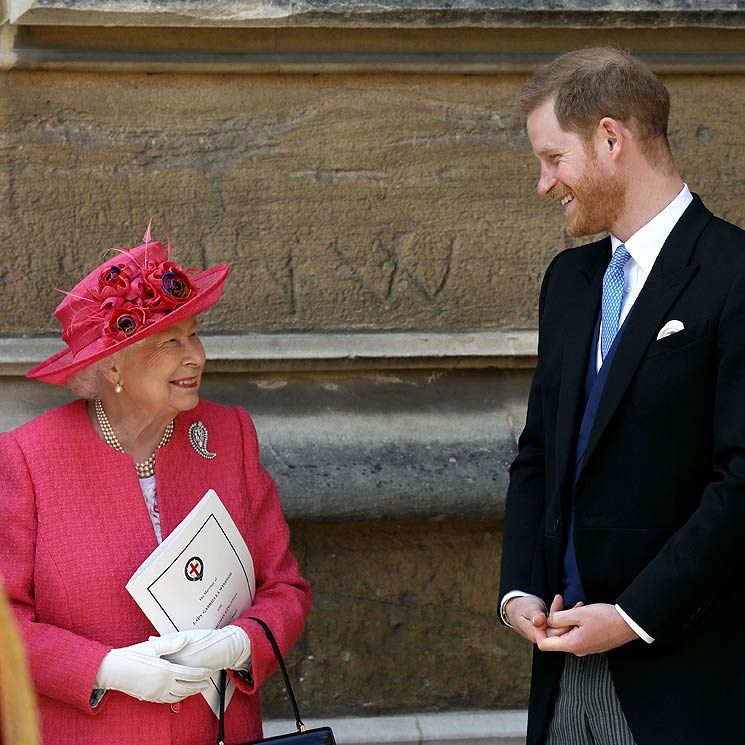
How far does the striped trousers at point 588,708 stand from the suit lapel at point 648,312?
15.3 inches

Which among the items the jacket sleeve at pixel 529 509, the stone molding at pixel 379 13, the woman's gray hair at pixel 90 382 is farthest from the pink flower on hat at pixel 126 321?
the stone molding at pixel 379 13

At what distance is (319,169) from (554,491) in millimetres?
1496

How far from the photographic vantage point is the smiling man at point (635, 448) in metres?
2.12

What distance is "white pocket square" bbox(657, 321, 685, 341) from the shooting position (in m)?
2.16

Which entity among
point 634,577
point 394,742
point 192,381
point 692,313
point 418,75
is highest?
point 418,75

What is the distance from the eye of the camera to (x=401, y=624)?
3.61m

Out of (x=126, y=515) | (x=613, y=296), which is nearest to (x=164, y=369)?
(x=126, y=515)

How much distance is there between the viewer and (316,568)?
355 centimetres

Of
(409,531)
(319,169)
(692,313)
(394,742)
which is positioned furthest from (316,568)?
(692,313)

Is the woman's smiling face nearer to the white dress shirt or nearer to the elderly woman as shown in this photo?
the elderly woman

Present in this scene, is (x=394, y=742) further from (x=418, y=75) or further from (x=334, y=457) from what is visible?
(x=418, y=75)

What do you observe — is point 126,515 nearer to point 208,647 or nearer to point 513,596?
point 208,647

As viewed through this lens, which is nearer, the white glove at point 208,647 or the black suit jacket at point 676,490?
the black suit jacket at point 676,490

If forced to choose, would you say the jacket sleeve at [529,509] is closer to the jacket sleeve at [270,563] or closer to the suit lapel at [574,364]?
the suit lapel at [574,364]
